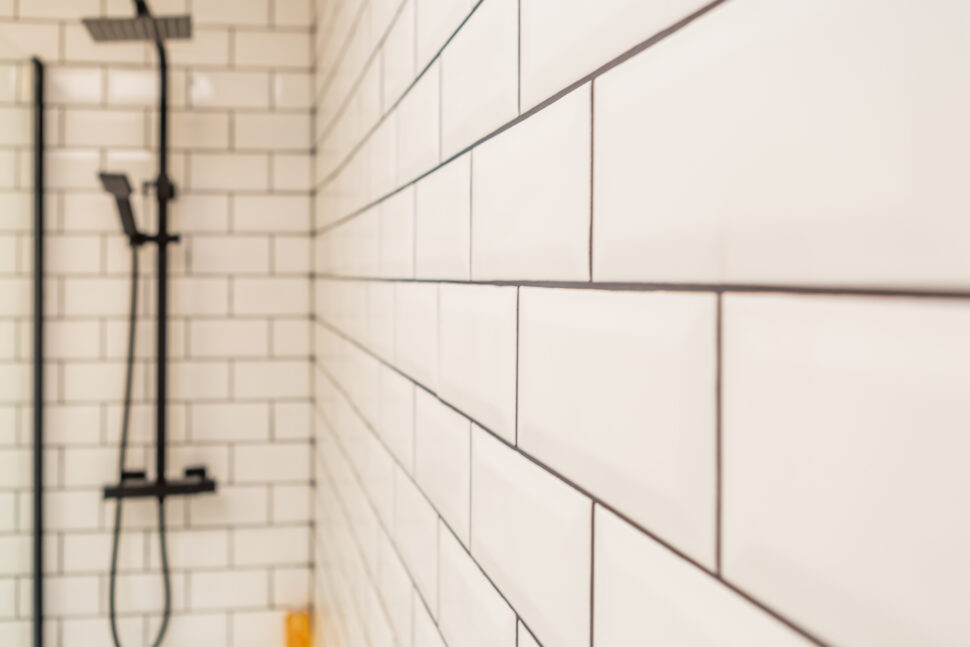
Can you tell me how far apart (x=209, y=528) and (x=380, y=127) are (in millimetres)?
Answer: 1249

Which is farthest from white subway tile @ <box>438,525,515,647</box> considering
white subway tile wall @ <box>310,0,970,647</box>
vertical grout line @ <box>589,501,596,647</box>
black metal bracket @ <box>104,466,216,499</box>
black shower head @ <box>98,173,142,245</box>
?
black metal bracket @ <box>104,466,216,499</box>

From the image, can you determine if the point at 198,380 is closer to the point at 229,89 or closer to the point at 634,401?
the point at 229,89

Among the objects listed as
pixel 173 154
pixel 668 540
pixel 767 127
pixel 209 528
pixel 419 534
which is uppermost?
pixel 173 154

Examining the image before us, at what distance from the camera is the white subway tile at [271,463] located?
1727 mm

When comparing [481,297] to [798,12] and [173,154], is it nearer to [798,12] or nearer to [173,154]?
[798,12]

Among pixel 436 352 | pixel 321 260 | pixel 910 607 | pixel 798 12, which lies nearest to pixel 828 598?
pixel 910 607

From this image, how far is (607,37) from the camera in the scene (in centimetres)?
28

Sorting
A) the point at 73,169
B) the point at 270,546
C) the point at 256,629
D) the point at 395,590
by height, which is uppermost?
the point at 73,169

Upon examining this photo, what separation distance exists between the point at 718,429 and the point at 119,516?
5.55ft

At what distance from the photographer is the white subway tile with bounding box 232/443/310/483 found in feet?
5.66

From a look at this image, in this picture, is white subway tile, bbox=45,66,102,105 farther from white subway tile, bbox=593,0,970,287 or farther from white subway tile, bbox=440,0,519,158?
white subway tile, bbox=593,0,970,287

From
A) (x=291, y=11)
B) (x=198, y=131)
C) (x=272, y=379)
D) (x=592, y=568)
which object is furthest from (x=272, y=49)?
(x=592, y=568)

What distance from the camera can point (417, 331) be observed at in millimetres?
620

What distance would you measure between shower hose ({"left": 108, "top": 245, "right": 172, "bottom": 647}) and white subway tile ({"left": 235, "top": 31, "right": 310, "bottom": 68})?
0.51 meters
